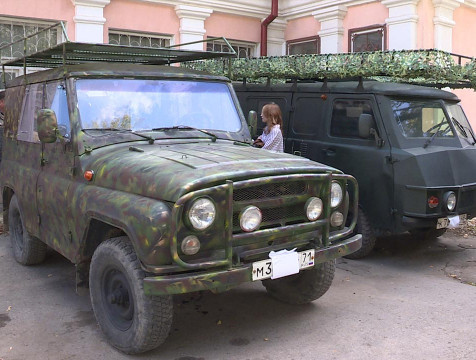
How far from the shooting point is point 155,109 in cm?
449

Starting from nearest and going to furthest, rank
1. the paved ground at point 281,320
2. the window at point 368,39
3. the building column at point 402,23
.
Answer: the paved ground at point 281,320 < the building column at point 402,23 < the window at point 368,39

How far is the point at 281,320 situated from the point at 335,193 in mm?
1126

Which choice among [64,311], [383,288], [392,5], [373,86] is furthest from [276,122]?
[392,5]

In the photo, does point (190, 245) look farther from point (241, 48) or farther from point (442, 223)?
point (241, 48)

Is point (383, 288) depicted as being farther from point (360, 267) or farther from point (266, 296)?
point (266, 296)

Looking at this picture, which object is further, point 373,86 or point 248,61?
point 248,61

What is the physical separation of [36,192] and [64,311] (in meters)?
1.13

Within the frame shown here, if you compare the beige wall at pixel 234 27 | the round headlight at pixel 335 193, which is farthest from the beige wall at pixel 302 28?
the round headlight at pixel 335 193

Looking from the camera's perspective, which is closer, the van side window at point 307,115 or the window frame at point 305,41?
the van side window at point 307,115

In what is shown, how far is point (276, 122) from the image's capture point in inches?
259

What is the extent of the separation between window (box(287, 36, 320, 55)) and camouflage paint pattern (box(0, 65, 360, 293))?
8.09 m

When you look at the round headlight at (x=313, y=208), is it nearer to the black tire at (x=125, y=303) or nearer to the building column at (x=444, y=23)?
the black tire at (x=125, y=303)

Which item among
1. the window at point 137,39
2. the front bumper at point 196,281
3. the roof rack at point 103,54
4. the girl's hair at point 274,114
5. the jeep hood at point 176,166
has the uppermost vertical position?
the window at point 137,39

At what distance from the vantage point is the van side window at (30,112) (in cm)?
508
